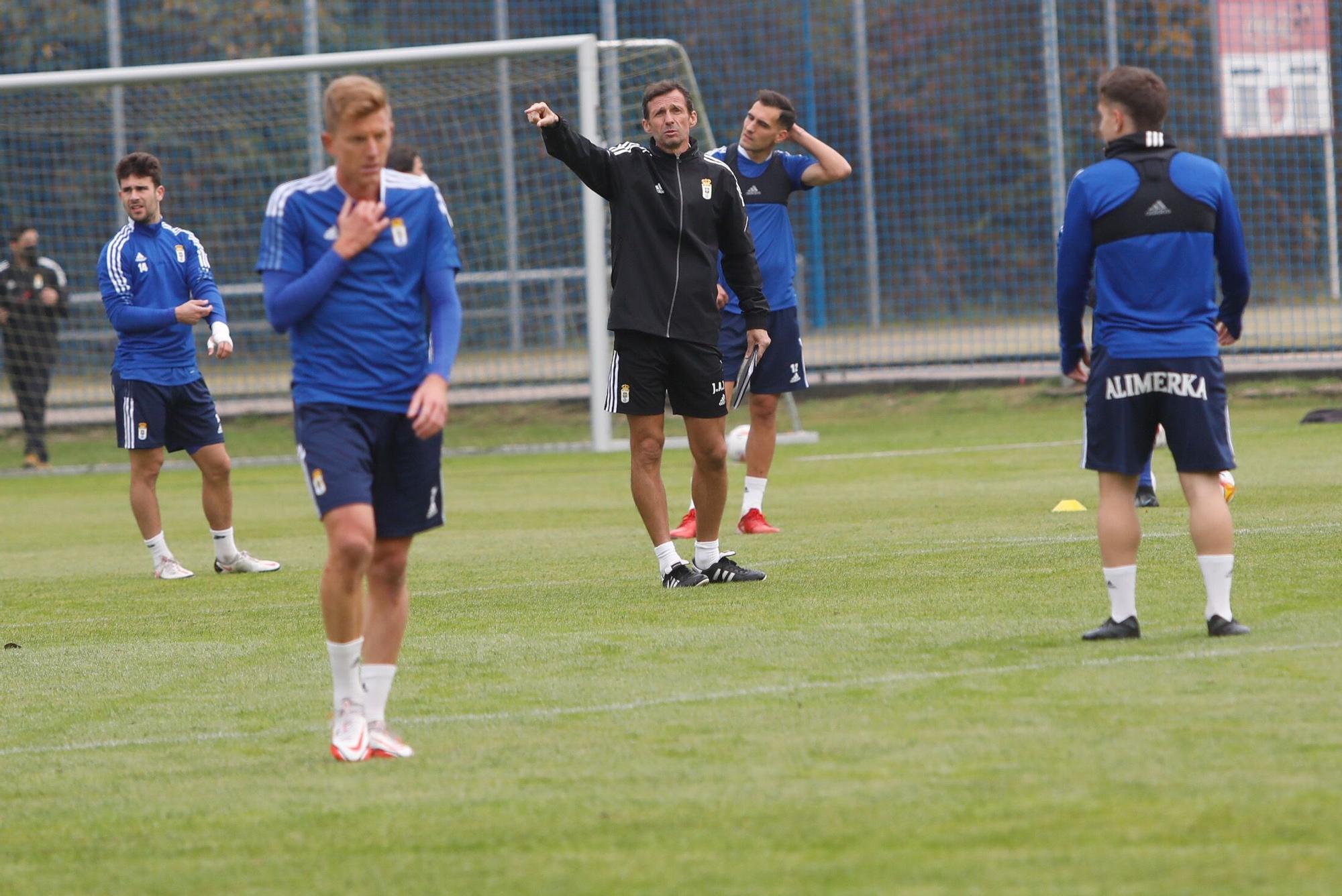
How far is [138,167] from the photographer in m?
9.22

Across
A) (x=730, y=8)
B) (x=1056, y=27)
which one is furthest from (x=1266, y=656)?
(x=730, y=8)

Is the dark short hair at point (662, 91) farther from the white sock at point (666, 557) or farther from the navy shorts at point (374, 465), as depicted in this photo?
the navy shorts at point (374, 465)

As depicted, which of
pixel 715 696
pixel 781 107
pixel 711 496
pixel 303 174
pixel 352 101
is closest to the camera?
pixel 352 101

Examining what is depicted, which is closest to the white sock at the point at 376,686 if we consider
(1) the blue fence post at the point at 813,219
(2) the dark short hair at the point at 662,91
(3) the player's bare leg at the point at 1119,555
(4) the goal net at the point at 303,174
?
(3) the player's bare leg at the point at 1119,555

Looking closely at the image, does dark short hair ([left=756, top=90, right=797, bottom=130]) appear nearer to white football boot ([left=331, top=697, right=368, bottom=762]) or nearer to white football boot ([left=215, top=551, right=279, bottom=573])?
white football boot ([left=215, top=551, right=279, bottom=573])

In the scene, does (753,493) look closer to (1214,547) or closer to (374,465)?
(1214,547)

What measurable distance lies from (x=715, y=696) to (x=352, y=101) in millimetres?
1993

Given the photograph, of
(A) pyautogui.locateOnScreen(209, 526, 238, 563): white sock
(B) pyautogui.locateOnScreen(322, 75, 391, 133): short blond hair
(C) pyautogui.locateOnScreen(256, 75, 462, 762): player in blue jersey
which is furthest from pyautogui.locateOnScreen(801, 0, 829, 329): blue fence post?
(B) pyautogui.locateOnScreen(322, 75, 391, 133): short blond hair

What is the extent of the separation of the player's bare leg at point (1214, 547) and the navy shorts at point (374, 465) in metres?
2.48

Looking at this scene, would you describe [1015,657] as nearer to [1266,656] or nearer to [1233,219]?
[1266,656]

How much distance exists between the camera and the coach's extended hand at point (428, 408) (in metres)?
4.73

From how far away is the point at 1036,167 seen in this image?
76.9 ft

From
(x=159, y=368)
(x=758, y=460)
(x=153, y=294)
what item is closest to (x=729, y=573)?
(x=758, y=460)

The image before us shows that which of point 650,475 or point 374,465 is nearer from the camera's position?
point 374,465
